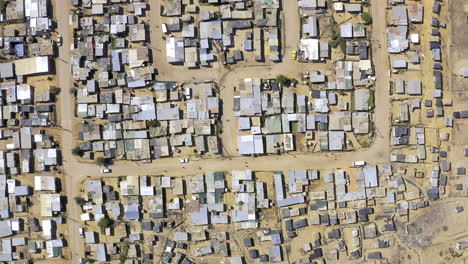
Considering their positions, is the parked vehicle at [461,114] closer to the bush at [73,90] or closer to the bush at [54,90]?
the bush at [73,90]

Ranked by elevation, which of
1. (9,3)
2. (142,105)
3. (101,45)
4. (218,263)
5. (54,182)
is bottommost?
(218,263)

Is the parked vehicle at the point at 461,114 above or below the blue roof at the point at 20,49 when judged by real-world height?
below

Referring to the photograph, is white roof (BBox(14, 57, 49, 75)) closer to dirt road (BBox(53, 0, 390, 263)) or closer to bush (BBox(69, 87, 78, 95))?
dirt road (BBox(53, 0, 390, 263))

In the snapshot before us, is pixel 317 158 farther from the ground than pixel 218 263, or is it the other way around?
pixel 317 158

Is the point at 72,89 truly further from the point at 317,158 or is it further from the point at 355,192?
the point at 355,192

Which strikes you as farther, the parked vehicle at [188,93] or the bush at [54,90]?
the bush at [54,90]

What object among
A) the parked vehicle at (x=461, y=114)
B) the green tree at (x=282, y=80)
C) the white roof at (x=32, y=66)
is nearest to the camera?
the green tree at (x=282, y=80)

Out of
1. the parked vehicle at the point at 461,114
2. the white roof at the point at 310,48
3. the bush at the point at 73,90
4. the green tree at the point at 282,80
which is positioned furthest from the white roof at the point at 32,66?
the parked vehicle at the point at 461,114

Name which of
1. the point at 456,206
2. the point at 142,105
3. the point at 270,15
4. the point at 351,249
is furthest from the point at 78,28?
the point at 456,206
